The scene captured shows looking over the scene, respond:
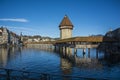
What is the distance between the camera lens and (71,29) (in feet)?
228

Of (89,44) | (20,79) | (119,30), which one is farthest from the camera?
(119,30)

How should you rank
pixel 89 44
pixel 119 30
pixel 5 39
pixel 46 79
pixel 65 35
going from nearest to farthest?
pixel 46 79 → pixel 89 44 → pixel 119 30 → pixel 65 35 → pixel 5 39

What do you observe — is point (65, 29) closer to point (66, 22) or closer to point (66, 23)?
point (66, 23)

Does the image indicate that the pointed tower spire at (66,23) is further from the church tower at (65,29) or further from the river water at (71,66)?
the river water at (71,66)

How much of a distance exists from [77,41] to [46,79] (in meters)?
31.3

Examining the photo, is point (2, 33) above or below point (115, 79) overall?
above

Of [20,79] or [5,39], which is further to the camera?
[5,39]

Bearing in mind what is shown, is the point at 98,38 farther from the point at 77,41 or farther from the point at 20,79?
the point at 20,79

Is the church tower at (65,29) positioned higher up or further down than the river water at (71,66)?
higher up

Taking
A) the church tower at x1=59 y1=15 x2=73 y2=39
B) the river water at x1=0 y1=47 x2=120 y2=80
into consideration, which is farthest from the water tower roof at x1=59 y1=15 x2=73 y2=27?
the river water at x1=0 y1=47 x2=120 y2=80

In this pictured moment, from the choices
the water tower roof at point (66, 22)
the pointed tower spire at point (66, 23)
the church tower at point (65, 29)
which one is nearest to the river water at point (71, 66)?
the church tower at point (65, 29)

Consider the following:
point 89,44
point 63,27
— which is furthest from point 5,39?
point 89,44

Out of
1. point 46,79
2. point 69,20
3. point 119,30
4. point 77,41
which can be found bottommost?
point 46,79

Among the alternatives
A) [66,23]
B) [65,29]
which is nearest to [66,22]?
[66,23]
